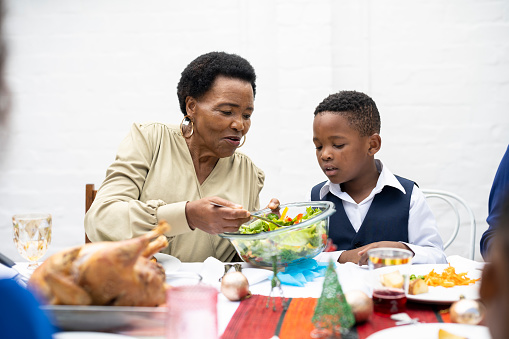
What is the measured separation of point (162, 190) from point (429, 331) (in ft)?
4.14

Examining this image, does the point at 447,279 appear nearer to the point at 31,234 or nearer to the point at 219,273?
the point at 219,273

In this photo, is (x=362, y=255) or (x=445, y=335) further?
(x=362, y=255)

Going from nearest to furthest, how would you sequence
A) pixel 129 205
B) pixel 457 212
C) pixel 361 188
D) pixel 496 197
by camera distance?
1. pixel 129 205
2. pixel 496 197
3. pixel 361 188
4. pixel 457 212

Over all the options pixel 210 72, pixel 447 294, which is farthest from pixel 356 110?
pixel 447 294

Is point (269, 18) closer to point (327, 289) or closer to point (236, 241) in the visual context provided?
point (236, 241)

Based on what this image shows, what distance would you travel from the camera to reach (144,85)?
9.97 feet

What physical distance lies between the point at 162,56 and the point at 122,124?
52 centimetres

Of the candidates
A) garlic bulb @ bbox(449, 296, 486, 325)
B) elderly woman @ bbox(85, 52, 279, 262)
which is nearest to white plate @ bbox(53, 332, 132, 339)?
garlic bulb @ bbox(449, 296, 486, 325)

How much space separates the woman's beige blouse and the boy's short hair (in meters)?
0.47

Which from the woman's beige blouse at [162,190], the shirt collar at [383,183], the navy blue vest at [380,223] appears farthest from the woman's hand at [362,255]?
the woman's beige blouse at [162,190]

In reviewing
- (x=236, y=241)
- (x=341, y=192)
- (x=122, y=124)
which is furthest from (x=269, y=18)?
(x=236, y=241)

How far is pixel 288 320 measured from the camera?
963 millimetres

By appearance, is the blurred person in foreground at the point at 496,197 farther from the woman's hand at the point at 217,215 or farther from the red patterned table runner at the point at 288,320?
the woman's hand at the point at 217,215

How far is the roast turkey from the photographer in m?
0.81
